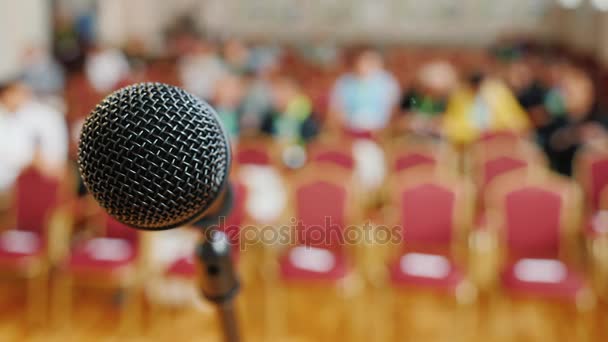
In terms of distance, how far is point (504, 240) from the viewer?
4383mm

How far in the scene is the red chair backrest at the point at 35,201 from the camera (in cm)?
474

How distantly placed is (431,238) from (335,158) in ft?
4.83

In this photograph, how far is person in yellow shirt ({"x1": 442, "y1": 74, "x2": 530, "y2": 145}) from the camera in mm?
6809

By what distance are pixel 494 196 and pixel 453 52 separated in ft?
36.3

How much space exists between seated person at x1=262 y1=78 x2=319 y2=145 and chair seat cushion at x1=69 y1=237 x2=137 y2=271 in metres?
2.28

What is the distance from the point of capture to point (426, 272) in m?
4.16

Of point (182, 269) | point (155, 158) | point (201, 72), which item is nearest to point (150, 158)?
point (155, 158)

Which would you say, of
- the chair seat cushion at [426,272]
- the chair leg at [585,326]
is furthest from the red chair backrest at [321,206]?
the chair leg at [585,326]

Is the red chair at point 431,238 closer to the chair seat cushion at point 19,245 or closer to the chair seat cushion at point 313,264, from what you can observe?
the chair seat cushion at point 313,264

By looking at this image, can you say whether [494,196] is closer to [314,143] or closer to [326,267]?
[326,267]

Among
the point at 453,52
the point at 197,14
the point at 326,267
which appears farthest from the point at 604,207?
the point at 197,14

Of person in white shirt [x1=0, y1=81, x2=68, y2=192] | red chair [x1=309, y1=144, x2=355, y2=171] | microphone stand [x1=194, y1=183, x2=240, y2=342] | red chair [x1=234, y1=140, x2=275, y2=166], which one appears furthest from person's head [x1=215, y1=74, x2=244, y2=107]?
microphone stand [x1=194, y1=183, x2=240, y2=342]

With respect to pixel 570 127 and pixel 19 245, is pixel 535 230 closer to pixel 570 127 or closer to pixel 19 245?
pixel 570 127

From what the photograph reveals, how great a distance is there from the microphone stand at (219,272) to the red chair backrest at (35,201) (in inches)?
161
